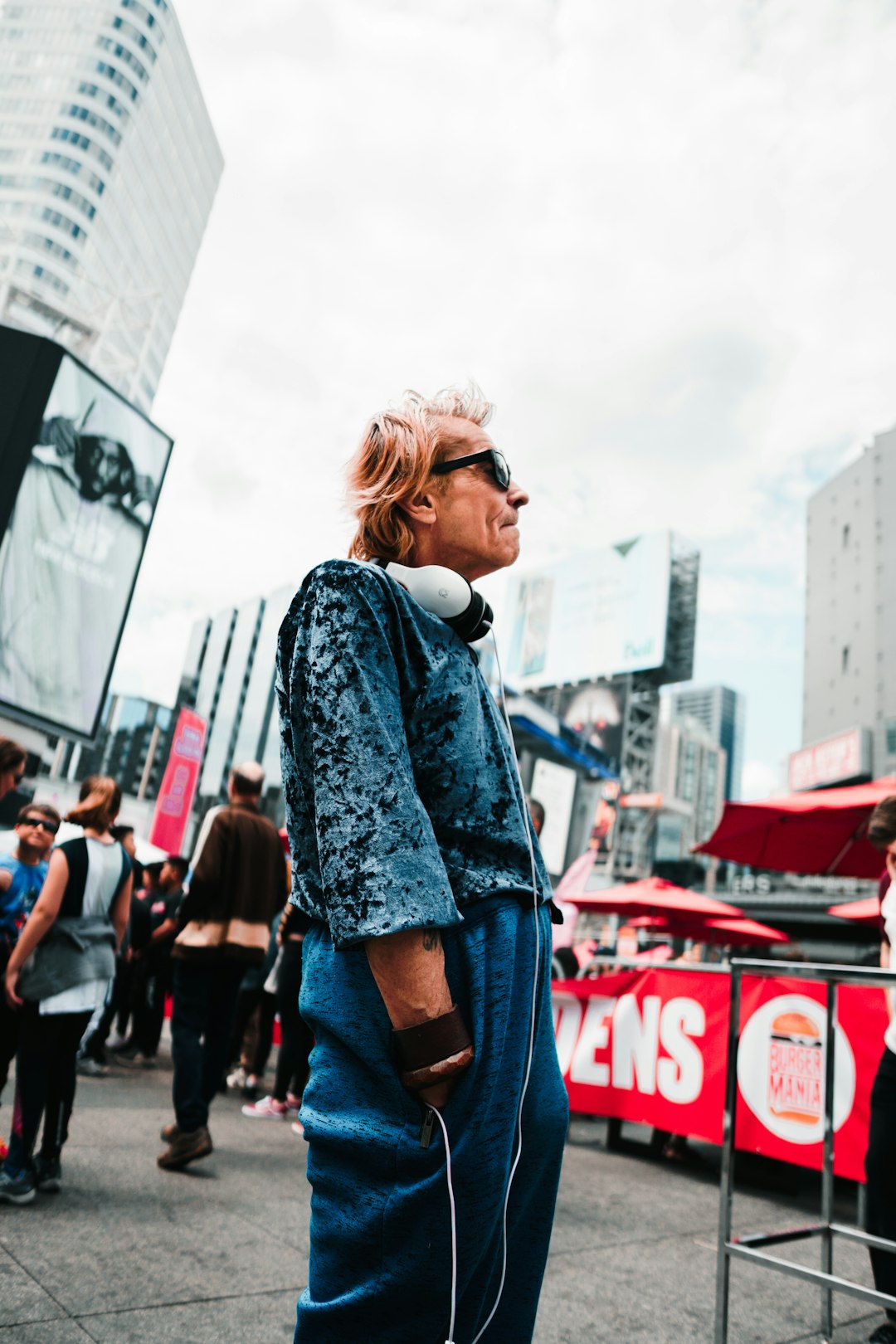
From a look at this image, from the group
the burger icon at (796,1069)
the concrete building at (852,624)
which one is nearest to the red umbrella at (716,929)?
the burger icon at (796,1069)

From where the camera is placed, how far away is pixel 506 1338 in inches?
45.8

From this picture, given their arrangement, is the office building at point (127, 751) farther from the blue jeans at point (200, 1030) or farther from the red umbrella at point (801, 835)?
the blue jeans at point (200, 1030)

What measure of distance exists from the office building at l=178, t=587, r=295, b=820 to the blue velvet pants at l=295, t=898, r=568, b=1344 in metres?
58.2

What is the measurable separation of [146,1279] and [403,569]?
7.92 feet

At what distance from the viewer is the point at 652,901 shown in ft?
24.5

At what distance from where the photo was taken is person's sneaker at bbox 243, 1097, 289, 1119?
17.5ft

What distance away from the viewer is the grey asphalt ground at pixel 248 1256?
2.36m

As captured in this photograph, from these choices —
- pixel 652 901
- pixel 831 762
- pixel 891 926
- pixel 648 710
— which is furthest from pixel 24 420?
pixel 648 710

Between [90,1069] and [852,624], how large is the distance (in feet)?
168

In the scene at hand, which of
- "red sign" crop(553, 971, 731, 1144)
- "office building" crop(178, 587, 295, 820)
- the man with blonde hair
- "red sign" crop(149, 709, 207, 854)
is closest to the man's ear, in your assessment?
the man with blonde hair

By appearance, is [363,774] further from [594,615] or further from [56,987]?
[594,615]

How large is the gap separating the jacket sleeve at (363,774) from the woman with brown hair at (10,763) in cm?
305

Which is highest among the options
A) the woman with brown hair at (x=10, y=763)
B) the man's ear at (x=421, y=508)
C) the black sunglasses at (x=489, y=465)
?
the black sunglasses at (x=489, y=465)

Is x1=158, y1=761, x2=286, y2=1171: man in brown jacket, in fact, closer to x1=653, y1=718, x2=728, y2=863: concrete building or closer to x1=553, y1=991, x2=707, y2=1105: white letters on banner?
x1=553, y1=991, x2=707, y2=1105: white letters on banner
